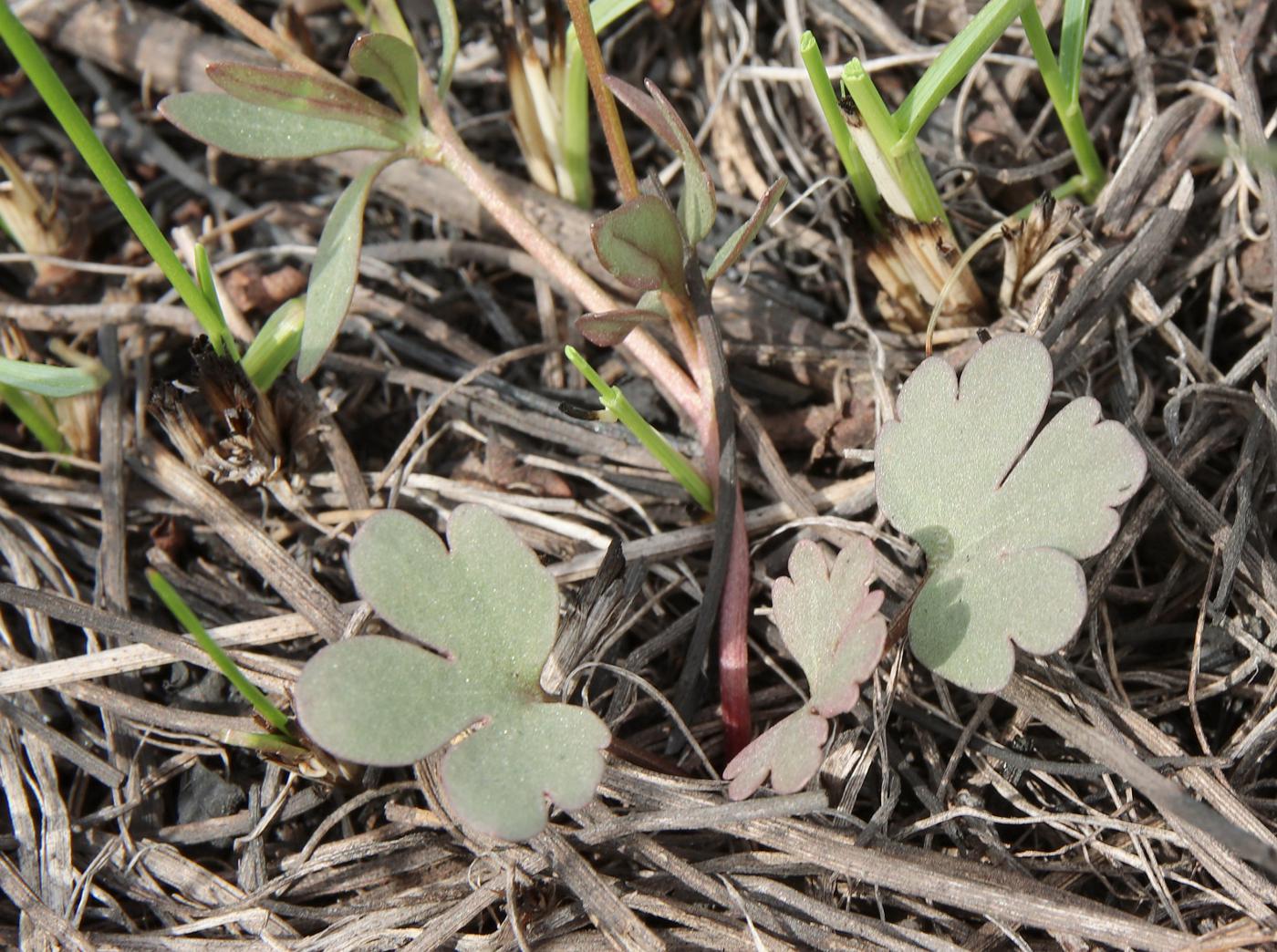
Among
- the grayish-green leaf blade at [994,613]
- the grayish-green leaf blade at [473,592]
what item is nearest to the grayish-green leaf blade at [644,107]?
the grayish-green leaf blade at [473,592]

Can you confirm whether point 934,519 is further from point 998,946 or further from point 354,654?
point 354,654

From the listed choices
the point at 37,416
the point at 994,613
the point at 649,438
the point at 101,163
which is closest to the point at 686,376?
the point at 649,438

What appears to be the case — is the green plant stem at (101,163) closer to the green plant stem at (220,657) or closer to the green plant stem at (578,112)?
the green plant stem at (220,657)

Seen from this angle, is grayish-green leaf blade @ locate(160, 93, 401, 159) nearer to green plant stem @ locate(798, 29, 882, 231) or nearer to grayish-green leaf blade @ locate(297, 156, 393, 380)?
grayish-green leaf blade @ locate(297, 156, 393, 380)

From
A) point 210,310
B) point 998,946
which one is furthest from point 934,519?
point 210,310

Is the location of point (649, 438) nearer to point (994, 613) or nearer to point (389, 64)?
point (994, 613)

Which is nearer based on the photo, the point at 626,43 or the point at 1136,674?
the point at 1136,674
